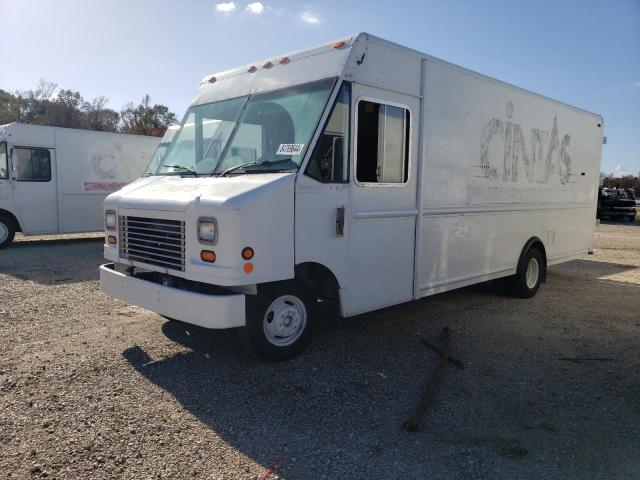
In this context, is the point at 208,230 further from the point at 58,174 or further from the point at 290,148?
the point at 58,174

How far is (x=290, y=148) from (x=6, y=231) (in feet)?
35.3

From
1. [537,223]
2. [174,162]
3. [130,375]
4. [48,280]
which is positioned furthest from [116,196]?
[537,223]

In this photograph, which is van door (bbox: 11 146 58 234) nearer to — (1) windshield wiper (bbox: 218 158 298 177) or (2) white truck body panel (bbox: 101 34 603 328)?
(2) white truck body panel (bbox: 101 34 603 328)

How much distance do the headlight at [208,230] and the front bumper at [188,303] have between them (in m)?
0.46

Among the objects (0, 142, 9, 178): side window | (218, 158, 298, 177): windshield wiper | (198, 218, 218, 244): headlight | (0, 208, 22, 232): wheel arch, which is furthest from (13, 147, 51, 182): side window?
(198, 218, 218, 244): headlight

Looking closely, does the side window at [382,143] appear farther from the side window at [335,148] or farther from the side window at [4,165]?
the side window at [4,165]

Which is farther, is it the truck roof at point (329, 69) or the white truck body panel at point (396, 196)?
the truck roof at point (329, 69)

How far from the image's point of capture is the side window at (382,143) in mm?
4957

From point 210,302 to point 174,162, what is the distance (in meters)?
2.12

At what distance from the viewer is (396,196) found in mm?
5406

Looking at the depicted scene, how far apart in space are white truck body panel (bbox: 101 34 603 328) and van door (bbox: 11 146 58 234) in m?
8.79

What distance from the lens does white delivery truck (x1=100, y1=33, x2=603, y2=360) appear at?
4.28 m

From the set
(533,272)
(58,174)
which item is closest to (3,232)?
(58,174)

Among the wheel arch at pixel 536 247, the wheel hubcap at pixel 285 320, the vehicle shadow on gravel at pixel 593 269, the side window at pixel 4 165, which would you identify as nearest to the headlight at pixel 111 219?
the wheel hubcap at pixel 285 320
